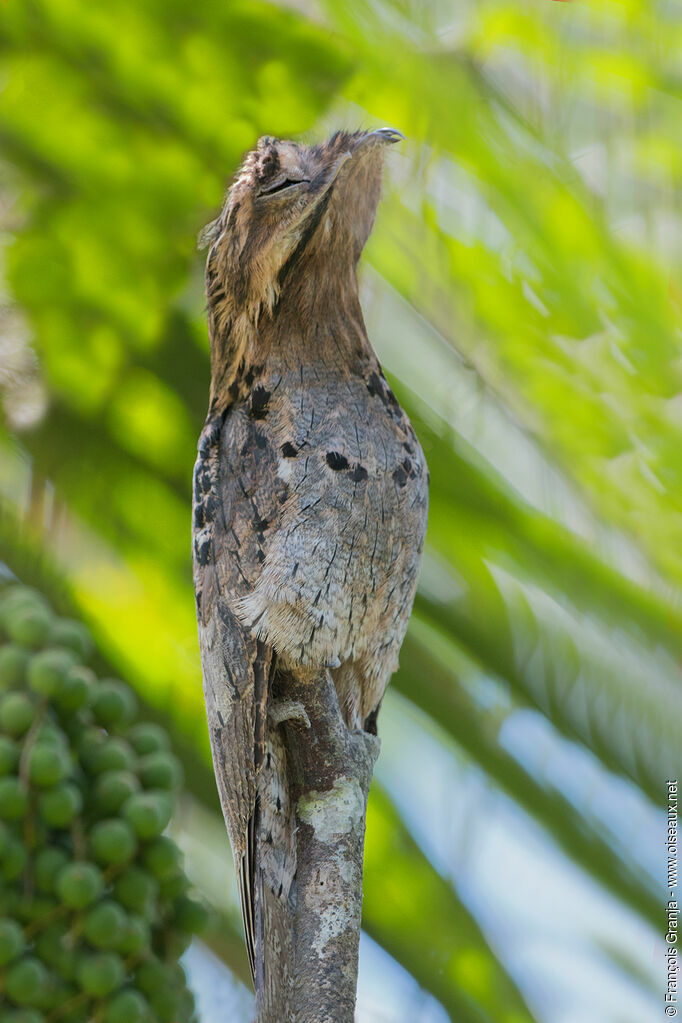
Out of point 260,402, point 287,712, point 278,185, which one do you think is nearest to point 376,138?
point 278,185

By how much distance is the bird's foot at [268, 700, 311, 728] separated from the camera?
88cm

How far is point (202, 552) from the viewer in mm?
952

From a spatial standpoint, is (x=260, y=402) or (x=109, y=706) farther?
(x=109, y=706)

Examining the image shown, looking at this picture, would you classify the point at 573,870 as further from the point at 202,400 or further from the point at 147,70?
the point at 147,70

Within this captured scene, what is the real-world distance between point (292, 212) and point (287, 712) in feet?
1.55

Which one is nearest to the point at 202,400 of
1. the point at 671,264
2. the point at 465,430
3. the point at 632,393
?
the point at 465,430

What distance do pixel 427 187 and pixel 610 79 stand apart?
41cm

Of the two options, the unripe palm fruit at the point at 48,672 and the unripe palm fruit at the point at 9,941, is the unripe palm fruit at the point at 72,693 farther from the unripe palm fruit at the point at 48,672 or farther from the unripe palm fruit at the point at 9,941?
the unripe palm fruit at the point at 9,941

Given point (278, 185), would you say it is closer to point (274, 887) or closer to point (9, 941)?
point (274, 887)

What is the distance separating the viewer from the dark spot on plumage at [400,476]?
0.92 meters

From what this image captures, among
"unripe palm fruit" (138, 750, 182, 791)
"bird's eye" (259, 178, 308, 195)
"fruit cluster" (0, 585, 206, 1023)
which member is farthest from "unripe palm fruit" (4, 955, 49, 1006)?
"bird's eye" (259, 178, 308, 195)

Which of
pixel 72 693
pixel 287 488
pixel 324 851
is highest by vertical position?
pixel 287 488

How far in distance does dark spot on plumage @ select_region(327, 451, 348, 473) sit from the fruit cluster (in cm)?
39

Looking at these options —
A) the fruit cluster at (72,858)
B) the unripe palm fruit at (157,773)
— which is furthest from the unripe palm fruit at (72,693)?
the unripe palm fruit at (157,773)
